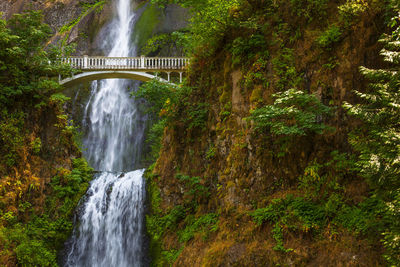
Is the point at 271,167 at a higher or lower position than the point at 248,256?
higher

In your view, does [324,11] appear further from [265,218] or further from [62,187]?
[62,187]

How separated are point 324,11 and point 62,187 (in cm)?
1058

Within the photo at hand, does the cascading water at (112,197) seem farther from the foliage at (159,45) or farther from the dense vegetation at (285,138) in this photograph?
the foliage at (159,45)

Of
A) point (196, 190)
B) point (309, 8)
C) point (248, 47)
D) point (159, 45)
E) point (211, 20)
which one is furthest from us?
point (159, 45)

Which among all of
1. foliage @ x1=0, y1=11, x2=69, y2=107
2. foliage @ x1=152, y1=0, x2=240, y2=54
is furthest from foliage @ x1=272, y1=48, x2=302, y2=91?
foliage @ x1=0, y1=11, x2=69, y2=107

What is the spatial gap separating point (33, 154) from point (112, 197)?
11.1ft

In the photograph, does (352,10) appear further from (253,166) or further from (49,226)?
(49,226)

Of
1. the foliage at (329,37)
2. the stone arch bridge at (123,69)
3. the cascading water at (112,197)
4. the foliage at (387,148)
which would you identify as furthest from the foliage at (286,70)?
the stone arch bridge at (123,69)

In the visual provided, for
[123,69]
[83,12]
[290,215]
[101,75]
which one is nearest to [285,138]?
[290,215]

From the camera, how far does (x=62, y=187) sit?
38.9 ft

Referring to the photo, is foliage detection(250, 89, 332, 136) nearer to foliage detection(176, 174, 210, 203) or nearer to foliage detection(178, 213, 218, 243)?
foliage detection(178, 213, 218, 243)

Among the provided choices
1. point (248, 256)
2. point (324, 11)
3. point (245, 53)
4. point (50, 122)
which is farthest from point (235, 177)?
point (50, 122)

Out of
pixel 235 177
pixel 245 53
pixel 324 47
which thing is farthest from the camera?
pixel 245 53

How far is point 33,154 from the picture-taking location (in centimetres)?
1171
